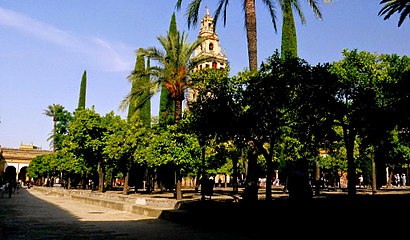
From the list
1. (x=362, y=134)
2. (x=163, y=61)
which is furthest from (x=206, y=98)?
(x=362, y=134)

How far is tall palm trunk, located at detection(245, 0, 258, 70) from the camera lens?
52.2ft

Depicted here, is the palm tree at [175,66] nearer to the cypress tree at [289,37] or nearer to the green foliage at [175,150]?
the green foliage at [175,150]

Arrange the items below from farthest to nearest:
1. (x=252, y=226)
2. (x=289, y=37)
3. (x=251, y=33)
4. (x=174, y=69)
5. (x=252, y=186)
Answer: (x=289, y=37) → (x=174, y=69) → (x=251, y=33) → (x=252, y=186) → (x=252, y=226)

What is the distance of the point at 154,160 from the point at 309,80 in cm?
1111

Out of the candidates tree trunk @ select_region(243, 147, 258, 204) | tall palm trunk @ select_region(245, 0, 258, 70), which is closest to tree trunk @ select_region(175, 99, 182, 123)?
tall palm trunk @ select_region(245, 0, 258, 70)

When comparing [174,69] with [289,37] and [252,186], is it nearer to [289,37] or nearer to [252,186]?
[252,186]

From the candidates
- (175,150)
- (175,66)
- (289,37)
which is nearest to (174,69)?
(175,66)

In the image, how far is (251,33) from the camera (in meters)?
16.1

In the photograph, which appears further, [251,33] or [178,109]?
[178,109]

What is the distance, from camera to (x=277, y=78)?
45.2 feet

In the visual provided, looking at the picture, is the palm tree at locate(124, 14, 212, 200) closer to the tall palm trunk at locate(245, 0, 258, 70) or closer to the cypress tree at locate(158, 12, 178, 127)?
the cypress tree at locate(158, 12, 178, 127)

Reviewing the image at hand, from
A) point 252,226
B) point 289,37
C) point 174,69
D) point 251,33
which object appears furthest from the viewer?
point 289,37

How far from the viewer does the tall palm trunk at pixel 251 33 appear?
15922 mm

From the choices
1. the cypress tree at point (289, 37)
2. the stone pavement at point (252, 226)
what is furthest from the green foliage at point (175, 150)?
the cypress tree at point (289, 37)
